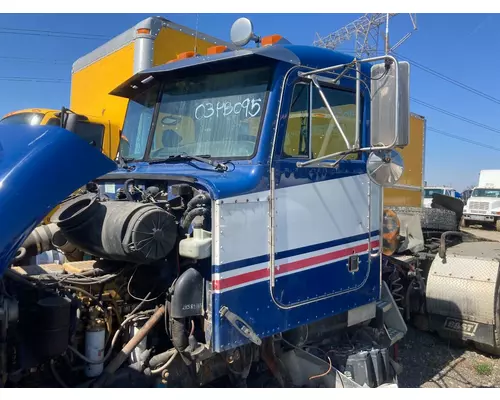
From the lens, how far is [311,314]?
3.16 meters

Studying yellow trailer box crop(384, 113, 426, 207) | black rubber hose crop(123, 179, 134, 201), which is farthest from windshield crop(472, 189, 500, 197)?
black rubber hose crop(123, 179, 134, 201)

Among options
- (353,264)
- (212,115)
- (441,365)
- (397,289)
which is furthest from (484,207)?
(212,115)

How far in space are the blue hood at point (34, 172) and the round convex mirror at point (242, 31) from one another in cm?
163

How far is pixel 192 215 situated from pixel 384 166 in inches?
54.2

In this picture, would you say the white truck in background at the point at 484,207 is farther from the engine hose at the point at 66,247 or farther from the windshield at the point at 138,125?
the engine hose at the point at 66,247

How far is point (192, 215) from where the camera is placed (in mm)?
2689

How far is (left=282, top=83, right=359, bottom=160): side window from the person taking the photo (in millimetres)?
3064

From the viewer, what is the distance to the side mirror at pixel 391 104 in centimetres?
267

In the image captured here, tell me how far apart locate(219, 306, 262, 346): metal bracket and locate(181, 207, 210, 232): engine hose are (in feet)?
1.75

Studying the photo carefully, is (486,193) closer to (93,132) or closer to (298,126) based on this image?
(93,132)

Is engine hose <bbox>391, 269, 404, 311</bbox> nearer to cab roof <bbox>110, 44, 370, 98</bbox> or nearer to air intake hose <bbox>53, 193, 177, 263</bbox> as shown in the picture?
cab roof <bbox>110, 44, 370, 98</bbox>

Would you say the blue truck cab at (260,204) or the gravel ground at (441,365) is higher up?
the blue truck cab at (260,204)

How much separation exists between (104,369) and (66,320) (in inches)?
18.4

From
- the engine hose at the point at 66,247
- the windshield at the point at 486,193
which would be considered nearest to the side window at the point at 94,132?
the engine hose at the point at 66,247
